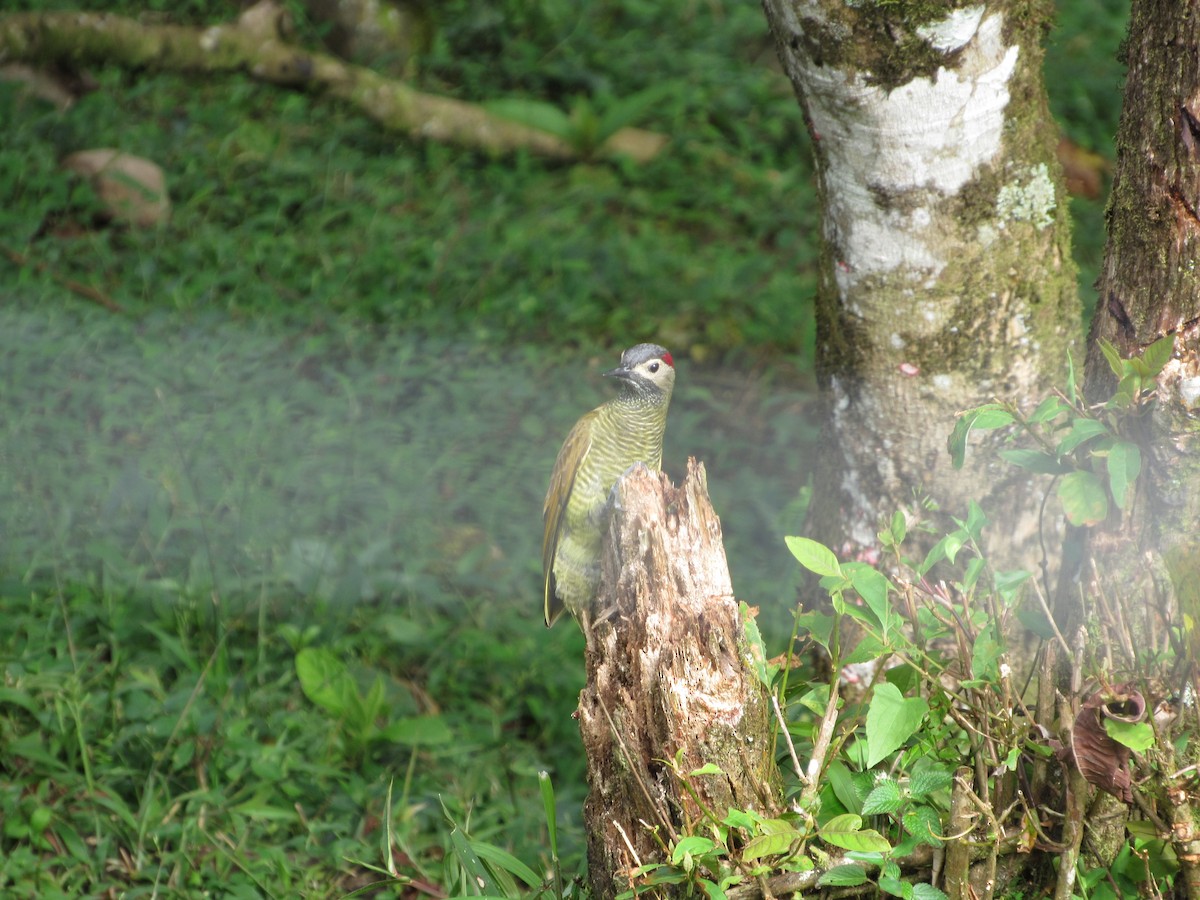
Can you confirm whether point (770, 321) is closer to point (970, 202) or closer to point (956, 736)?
point (970, 202)

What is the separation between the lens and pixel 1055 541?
3309mm

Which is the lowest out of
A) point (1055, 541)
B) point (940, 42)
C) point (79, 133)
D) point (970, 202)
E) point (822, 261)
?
point (79, 133)

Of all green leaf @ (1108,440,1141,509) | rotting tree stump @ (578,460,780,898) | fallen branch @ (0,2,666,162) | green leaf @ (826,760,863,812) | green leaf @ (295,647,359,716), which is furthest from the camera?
fallen branch @ (0,2,666,162)

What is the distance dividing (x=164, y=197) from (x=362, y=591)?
295 cm

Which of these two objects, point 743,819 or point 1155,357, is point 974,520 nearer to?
point 1155,357

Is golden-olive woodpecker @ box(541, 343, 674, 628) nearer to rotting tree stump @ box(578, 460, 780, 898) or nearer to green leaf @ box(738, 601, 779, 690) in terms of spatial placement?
rotting tree stump @ box(578, 460, 780, 898)

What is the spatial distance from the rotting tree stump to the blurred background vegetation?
0.83 m

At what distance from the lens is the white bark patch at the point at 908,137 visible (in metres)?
2.97

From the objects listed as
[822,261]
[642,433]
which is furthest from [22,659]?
[822,261]

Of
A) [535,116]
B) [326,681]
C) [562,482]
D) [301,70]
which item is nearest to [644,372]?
[562,482]

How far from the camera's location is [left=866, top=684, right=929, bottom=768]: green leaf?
203cm

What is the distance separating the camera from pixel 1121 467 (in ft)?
6.59

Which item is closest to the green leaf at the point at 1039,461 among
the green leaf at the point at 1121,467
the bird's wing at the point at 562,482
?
the green leaf at the point at 1121,467

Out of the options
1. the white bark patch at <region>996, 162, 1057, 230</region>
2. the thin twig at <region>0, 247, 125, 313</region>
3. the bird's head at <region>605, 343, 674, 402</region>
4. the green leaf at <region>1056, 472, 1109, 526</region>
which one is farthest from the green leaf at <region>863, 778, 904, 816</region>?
the thin twig at <region>0, 247, 125, 313</region>
